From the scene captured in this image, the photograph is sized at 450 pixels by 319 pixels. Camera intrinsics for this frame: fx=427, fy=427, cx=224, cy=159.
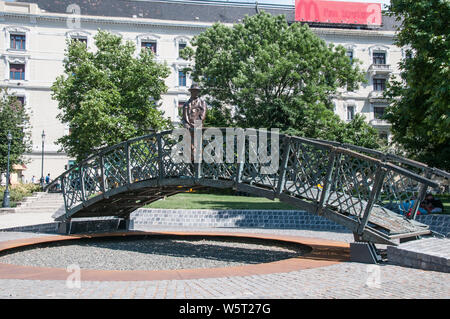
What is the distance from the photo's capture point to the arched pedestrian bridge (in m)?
9.17

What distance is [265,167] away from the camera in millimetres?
10867

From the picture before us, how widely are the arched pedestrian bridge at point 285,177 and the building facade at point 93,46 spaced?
3282 cm

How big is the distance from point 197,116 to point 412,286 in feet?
24.6

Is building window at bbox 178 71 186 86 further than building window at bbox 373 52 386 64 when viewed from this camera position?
No

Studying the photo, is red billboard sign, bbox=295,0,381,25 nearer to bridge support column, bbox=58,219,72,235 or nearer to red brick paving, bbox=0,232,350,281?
bridge support column, bbox=58,219,72,235

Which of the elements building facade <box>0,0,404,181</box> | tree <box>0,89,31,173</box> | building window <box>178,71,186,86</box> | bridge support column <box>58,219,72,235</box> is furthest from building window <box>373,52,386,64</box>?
bridge support column <box>58,219,72,235</box>

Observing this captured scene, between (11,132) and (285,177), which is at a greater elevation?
(11,132)

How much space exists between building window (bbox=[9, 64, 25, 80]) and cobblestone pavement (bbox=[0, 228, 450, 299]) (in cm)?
4446

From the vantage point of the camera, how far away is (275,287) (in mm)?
6547

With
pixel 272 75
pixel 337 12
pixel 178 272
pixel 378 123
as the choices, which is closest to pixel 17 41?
pixel 272 75

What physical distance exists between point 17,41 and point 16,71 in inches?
125

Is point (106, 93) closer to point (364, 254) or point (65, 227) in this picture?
point (65, 227)

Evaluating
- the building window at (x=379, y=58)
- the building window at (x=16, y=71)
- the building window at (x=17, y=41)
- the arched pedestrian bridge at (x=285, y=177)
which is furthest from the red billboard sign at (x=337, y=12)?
the arched pedestrian bridge at (x=285, y=177)
